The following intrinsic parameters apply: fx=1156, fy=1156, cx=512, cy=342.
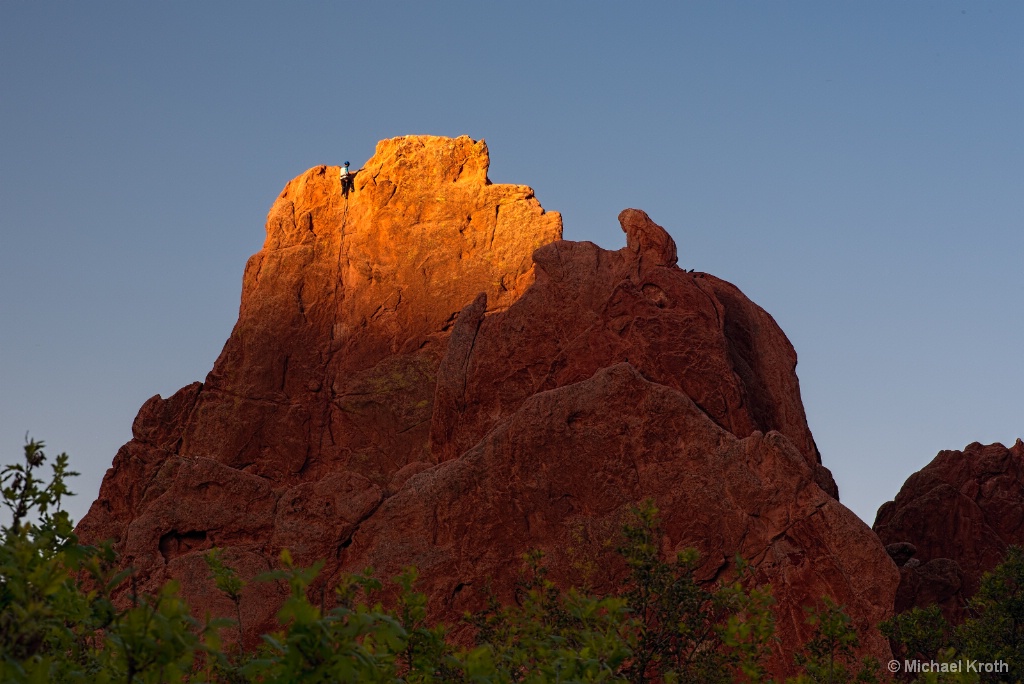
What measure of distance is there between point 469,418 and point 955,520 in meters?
16.6

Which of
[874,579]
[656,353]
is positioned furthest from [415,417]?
[874,579]

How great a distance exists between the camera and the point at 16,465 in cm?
957

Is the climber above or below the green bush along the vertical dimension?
above

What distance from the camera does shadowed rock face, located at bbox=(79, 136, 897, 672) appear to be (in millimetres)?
27750

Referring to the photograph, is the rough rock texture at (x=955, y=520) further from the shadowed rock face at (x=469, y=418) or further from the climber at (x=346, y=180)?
the climber at (x=346, y=180)

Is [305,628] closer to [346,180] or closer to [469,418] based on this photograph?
[469,418]

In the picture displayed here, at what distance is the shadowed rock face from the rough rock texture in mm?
5476

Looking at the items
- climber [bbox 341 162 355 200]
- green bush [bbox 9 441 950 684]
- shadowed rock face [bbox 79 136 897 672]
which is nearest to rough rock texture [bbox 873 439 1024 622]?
shadowed rock face [bbox 79 136 897 672]

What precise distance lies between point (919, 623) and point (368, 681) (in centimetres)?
2284

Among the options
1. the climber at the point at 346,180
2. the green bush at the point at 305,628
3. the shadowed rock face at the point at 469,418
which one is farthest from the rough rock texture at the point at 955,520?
the climber at the point at 346,180

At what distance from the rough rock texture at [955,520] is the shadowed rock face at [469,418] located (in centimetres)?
548

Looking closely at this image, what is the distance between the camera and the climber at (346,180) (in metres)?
55.5

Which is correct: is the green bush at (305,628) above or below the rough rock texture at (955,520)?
below

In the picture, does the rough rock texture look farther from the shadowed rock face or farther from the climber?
the climber
